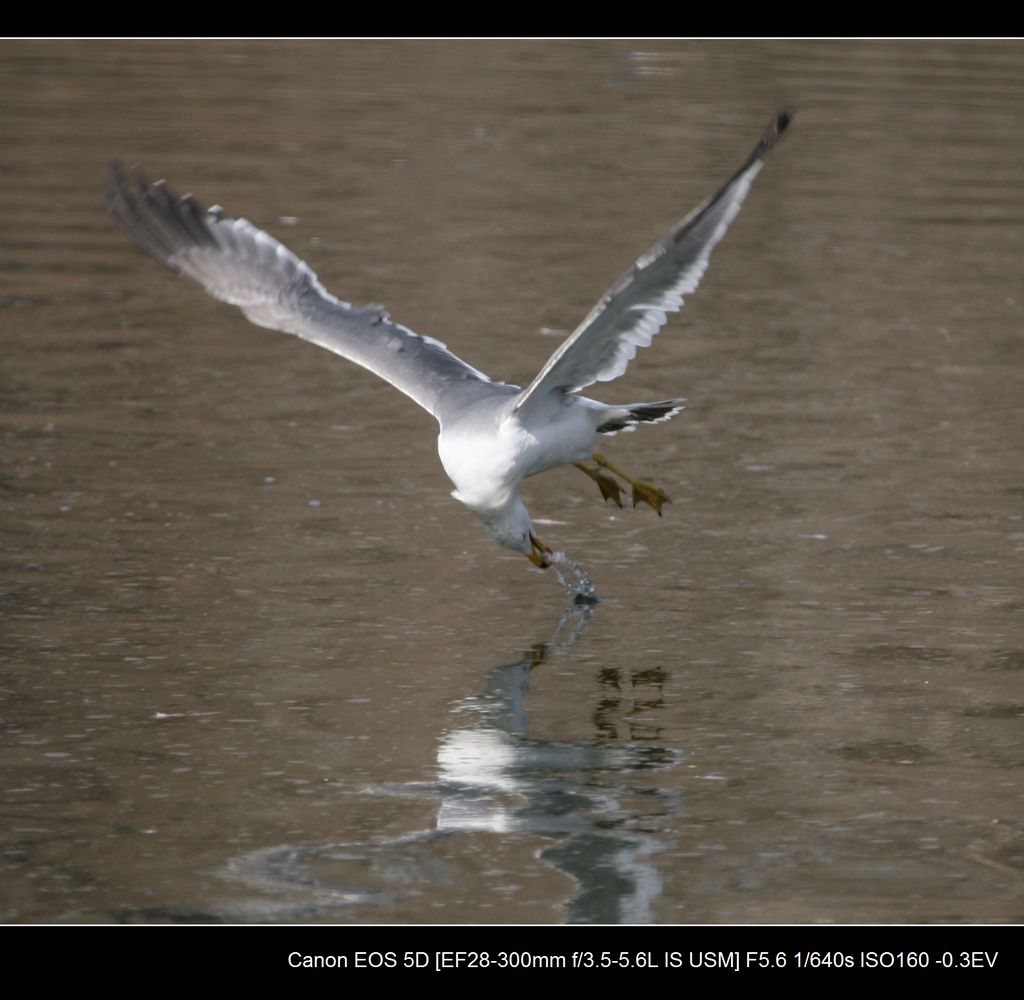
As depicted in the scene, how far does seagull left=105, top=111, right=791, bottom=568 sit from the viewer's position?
681 centimetres

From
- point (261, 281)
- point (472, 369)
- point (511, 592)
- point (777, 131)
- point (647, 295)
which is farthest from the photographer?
point (261, 281)

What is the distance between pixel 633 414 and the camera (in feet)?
25.4

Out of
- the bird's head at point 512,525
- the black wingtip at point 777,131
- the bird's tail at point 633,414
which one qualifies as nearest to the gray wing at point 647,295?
the black wingtip at point 777,131

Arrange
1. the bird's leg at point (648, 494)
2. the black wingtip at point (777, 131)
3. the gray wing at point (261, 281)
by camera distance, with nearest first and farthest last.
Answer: the black wingtip at point (777, 131)
the gray wing at point (261, 281)
the bird's leg at point (648, 494)

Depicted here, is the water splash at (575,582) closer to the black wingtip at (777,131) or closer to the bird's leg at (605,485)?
the bird's leg at (605,485)

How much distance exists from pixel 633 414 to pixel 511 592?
975 mm

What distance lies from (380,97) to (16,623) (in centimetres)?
1642

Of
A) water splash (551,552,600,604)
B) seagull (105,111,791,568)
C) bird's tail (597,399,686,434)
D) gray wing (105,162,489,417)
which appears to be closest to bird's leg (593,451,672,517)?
seagull (105,111,791,568)

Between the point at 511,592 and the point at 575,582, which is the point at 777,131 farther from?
the point at 511,592

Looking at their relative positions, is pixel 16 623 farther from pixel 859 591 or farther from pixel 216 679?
pixel 859 591

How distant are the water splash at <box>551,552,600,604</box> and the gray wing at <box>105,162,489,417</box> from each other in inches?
32.4

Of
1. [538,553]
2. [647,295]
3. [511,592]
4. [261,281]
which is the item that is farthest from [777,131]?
[261,281]

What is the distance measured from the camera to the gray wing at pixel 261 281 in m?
8.23

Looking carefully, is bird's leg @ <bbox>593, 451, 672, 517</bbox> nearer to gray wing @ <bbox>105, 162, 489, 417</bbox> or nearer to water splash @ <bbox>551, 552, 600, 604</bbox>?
water splash @ <bbox>551, 552, 600, 604</bbox>
